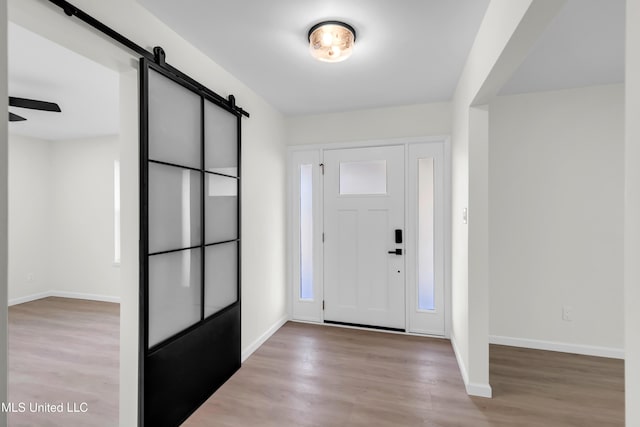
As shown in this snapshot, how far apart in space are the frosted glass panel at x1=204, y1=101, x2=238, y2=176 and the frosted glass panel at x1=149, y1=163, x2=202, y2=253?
24cm

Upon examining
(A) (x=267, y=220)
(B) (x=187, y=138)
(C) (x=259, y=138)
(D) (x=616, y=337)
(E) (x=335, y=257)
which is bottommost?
(D) (x=616, y=337)

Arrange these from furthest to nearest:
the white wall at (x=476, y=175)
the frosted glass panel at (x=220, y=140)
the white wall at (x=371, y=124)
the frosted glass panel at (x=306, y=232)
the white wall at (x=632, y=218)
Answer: the frosted glass panel at (x=306, y=232)
the white wall at (x=371, y=124)
the frosted glass panel at (x=220, y=140)
the white wall at (x=476, y=175)
the white wall at (x=632, y=218)

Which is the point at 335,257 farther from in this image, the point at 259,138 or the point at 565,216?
the point at 565,216

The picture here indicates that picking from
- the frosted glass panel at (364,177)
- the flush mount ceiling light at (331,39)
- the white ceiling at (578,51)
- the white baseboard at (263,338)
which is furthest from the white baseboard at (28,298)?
the white ceiling at (578,51)

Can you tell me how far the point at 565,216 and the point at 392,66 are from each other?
7.21 feet

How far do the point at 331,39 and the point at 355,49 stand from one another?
36cm

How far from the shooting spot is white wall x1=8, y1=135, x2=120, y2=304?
4777 mm

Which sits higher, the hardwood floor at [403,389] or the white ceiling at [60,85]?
the white ceiling at [60,85]

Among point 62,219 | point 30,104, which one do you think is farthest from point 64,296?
point 30,104

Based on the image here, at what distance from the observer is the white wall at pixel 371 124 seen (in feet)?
11.2

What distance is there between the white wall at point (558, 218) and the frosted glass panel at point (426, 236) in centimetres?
58

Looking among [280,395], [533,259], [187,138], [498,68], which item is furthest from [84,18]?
[533,259]

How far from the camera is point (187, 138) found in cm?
Answer: 210

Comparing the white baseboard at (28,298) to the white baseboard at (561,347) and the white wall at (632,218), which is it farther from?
the white wall at (632,218)
